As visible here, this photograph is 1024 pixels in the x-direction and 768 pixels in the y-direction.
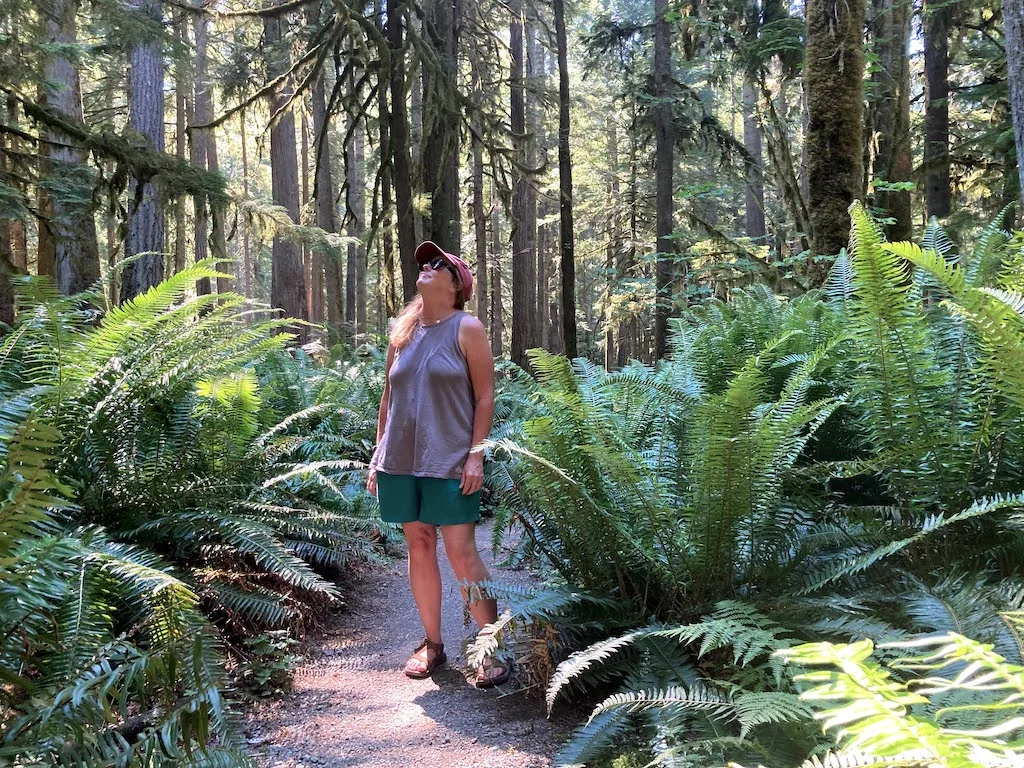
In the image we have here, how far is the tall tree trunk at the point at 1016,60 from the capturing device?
5191 millimetres

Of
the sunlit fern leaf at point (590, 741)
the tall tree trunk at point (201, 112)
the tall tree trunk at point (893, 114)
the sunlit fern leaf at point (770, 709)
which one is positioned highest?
the tall tree trunk at point (201, 112)

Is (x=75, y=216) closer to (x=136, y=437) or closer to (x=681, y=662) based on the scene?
(x=136, y=437)

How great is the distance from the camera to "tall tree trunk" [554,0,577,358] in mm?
10969

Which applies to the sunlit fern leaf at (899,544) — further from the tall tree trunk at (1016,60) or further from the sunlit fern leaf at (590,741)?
the tall tree trunk at (1016,60)

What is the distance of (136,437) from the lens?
325 cm

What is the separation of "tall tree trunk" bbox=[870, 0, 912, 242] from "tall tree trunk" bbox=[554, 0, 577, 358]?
15.0 feet

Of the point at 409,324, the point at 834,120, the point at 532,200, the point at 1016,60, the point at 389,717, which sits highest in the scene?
the point at 532,200

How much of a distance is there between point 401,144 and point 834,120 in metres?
4.89

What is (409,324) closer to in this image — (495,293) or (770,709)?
(770,709)

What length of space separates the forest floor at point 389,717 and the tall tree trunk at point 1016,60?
17.9 ft

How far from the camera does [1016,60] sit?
17.5ft

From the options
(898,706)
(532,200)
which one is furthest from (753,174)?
(898,706)

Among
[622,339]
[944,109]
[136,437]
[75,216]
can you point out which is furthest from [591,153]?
[136,437]

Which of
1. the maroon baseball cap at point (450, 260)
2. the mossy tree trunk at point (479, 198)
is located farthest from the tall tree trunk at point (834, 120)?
the mossy tree trunk at point (479, 198)
